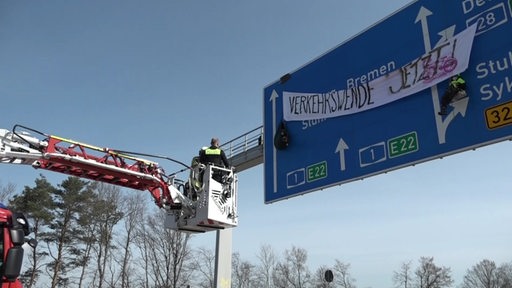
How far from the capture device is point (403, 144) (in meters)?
7.57

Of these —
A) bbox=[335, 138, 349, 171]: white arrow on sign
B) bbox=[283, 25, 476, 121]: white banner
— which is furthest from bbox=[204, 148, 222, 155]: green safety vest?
bbox=[335, 138, 349, 171]: white arrow on sign

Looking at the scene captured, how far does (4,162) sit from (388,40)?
9066 millimetres

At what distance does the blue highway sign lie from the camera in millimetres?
6621

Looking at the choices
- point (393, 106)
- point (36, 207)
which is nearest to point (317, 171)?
point (393, 106)

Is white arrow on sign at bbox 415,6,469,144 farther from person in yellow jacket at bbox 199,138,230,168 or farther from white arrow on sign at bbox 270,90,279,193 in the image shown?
person in yellow jacket at bbox 199,138,230,168

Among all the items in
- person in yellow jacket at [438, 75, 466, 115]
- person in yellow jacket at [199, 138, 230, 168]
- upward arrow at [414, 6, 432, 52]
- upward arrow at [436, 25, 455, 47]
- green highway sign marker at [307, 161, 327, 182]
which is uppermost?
upward arrow at [414, 6, 432, 52]

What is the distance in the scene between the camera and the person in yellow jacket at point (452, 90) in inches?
270

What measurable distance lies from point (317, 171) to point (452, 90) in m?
3.17

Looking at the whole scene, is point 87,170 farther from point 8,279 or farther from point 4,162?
point 8,279

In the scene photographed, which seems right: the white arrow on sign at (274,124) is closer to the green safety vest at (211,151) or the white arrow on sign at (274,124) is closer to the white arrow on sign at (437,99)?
the green safety vest at (211,151)

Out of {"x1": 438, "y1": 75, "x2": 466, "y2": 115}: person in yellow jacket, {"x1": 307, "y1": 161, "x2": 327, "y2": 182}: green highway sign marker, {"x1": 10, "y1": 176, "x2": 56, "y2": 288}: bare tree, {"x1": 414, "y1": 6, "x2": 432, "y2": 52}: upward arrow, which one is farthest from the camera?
{"x1": 10, "y1": 176, "x2": 56, "y2": 288}: bare tree

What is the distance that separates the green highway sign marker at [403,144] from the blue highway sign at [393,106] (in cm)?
2

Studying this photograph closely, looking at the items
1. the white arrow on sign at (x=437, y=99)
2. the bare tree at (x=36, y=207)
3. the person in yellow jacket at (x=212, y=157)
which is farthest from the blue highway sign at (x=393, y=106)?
the bare tree at (x=36, y=207)

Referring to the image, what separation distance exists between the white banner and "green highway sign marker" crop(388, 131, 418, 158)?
2.44ft
